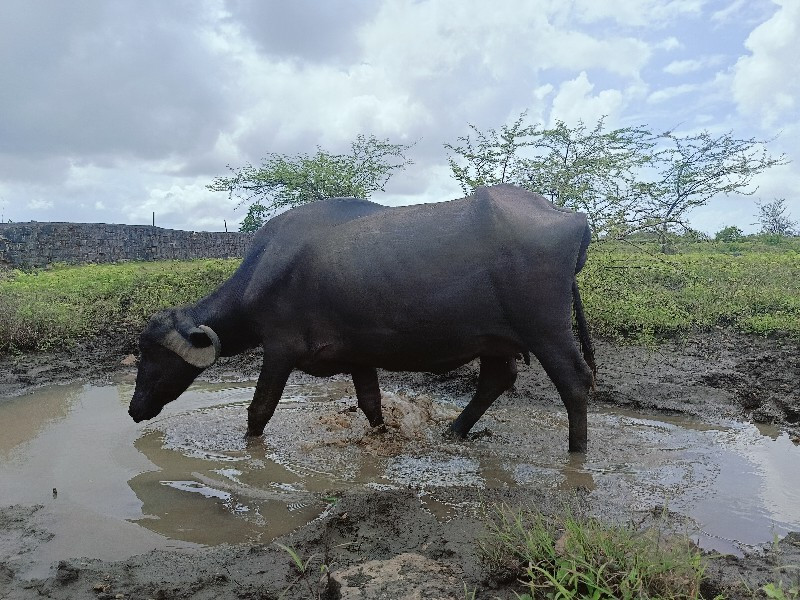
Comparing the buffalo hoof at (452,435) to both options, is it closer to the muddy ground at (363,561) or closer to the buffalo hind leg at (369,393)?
the buffalo hind leg at (369,393)

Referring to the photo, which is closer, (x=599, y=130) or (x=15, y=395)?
(x=15, y=395)

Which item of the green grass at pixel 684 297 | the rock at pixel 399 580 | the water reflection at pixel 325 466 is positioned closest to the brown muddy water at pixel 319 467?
the water reflection at pixel 325 466

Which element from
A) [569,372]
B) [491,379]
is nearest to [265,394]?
[491,379]

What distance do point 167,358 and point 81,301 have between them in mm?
6137

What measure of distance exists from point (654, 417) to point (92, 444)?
15.0 ft

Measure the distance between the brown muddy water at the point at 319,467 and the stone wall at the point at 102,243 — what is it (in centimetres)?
1010

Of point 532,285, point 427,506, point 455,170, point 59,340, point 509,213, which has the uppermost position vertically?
point 455,170

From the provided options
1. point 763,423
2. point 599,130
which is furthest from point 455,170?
point 763,423

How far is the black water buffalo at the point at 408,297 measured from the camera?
4379 millimetres

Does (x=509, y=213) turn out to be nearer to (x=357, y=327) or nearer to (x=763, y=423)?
(x=357, y=327)

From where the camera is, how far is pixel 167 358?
16.9 ft

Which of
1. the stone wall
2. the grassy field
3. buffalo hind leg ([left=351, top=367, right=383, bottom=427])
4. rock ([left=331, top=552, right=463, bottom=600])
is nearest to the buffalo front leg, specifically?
buffalo hind leg ([left=351, top=367, right=383, bottom=427])

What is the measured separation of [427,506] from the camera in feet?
12.0

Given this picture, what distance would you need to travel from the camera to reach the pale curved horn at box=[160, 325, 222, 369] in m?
4.93
